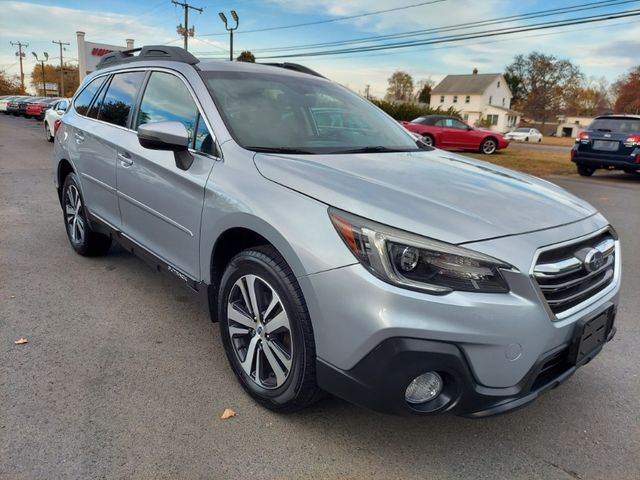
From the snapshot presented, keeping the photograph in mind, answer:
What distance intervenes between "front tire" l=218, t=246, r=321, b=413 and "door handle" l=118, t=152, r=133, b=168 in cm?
138

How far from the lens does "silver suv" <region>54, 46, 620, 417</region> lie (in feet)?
6.44

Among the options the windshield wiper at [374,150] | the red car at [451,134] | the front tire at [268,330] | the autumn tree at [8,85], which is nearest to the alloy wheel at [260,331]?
the front tire at [268,330]

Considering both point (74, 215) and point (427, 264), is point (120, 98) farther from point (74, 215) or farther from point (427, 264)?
point (427, 264)

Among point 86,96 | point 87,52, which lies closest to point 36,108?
point 87,52

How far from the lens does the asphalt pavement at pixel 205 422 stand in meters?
2.25

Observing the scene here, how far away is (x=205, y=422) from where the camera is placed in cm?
253

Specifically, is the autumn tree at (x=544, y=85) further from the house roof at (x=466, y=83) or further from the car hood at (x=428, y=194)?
the car hood at (x=428, y=194)

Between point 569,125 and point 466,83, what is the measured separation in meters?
17.4

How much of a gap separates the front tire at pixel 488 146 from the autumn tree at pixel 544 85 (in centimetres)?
6574

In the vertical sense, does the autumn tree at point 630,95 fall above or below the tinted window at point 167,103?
above

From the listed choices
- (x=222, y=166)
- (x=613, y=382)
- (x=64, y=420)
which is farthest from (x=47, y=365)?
(x=613, y=382)

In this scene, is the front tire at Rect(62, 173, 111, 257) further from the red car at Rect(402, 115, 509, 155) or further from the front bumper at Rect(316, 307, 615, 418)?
the red car at Rect(402, 115, 509, 155)

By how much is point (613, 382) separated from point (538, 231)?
1512mm

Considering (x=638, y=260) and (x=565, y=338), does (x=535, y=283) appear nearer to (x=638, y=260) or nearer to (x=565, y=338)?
(x=565, y=338)
